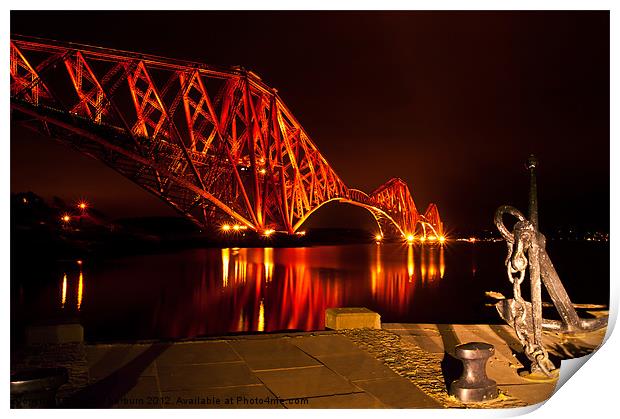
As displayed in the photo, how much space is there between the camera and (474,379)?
511 centimetres

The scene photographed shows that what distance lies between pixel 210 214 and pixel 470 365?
→ 111 feet

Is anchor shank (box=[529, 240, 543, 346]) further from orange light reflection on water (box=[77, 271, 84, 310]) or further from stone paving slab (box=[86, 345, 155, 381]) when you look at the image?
orange light reflection on water (box=[77, 271, 84, 310])

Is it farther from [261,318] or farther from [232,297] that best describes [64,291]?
[261,318]

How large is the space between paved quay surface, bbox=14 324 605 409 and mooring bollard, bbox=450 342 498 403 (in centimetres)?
8

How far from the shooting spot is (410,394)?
5.25m

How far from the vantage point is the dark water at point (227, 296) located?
13.6 metres

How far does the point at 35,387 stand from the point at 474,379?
3.79 metres

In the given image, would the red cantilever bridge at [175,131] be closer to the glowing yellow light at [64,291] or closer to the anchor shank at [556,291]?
the glowing yellow light at [64,291]

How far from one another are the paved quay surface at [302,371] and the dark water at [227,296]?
530cm

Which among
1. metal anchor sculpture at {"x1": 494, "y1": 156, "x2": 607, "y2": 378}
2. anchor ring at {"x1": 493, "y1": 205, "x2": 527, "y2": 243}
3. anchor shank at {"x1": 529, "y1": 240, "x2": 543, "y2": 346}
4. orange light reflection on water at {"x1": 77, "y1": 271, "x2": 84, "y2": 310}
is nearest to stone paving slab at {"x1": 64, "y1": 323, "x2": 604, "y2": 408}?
metal anchor sculpture at {"x1": 494, "y1": 156, "x2": 607, "y2": 378}

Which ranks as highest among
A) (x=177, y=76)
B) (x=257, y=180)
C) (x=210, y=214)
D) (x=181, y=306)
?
(x=177, y=76)

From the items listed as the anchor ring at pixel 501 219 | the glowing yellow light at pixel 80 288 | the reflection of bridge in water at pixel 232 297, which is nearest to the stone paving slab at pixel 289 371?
the anchor ring at pixel 501 219
